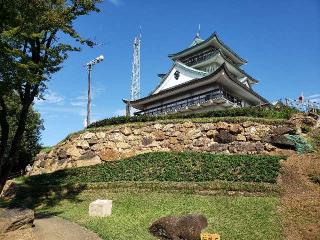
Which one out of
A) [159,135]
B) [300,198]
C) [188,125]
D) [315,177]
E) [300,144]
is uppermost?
[188,125]

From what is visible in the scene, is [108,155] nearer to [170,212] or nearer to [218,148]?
[218,148]

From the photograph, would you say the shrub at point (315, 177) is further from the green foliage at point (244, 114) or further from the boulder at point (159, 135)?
the boulder at point (159, 135)

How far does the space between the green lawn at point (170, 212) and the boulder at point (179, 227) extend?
1.32 ft

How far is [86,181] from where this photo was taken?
926 inches

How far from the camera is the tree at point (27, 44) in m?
16.9

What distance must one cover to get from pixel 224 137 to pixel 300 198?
9.42 m

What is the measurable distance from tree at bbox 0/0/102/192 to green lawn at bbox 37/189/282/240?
476 centimetres

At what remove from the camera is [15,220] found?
1434 cm

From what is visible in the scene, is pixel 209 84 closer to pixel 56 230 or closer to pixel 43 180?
pixel 43 180

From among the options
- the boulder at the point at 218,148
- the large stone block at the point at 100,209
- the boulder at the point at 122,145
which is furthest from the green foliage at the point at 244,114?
the large stone block at the point at 100,209

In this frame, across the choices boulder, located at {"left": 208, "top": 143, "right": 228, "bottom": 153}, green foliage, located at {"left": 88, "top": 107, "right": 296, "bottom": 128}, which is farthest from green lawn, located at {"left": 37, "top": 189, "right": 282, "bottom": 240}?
green foliage, located at {"left": 88, "top": 107, "right": 296, "bottom": 128}

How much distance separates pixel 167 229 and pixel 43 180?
14683 millimetres

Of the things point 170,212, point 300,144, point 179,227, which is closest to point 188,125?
point 300,144

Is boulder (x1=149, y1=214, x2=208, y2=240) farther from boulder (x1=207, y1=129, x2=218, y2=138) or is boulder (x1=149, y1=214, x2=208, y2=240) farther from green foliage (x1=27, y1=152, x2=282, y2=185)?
boulder (x1=207, y1=129, x2=218, y2=138)
